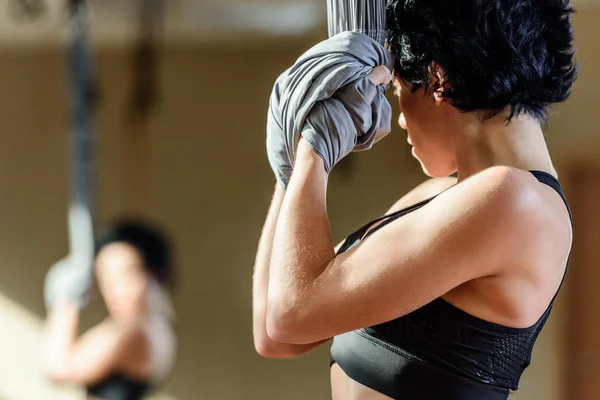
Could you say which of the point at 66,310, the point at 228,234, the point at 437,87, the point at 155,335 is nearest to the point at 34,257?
the point at 66,310

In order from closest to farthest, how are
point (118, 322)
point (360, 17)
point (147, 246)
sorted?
point (360, 17), point (118, 322), point (147, 246)

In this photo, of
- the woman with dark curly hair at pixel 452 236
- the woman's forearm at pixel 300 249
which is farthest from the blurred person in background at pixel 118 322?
the woman's forearm at pixel 300 249

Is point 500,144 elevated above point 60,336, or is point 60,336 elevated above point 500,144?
point 500,144

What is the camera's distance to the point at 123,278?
9.07 ft

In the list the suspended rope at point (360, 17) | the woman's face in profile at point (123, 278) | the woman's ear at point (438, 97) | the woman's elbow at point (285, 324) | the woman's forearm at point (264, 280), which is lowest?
the woman's face in profile at point (123, 278)

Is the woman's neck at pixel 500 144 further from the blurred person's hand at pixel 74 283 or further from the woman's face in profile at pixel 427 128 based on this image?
the blurred person's hand at pixel 74 283

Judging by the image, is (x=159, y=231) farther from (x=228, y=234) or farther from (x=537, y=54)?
(x=537, y=54)

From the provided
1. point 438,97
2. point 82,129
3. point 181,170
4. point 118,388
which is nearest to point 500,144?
point 438,97

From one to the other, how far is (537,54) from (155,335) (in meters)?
2.11

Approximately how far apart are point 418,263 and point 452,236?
37mm

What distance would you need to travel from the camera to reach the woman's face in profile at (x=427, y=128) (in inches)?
31.1

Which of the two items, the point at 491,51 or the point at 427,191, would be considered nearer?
the point at 491,51

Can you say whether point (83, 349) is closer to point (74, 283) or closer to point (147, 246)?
point (74, 283)

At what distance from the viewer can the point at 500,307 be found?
0.71 m
